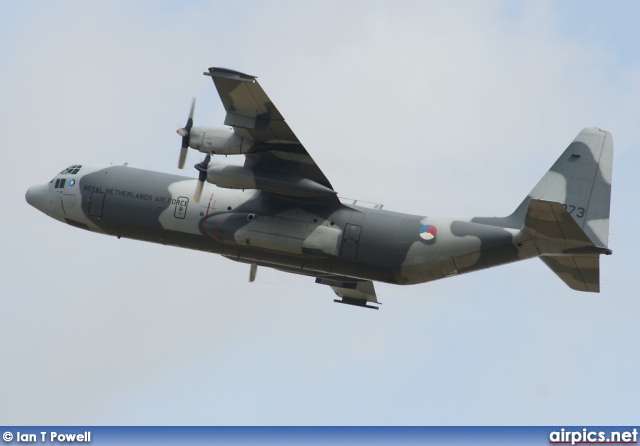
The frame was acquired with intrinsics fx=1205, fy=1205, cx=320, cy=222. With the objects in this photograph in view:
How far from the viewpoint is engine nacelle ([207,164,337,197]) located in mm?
34594

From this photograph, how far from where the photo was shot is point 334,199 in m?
35.4

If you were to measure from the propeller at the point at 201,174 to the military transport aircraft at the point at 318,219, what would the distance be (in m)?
0.04

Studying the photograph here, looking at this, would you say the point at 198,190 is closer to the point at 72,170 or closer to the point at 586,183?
the point at 72,170

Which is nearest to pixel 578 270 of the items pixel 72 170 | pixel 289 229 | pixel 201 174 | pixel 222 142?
pixel 289 229

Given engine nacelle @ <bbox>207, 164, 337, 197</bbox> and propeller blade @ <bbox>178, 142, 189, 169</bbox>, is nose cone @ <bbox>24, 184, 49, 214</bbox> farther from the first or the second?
engine nacelle @ <bbox>207, 164, 337, 197</bbox>

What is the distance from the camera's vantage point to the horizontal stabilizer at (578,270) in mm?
34719

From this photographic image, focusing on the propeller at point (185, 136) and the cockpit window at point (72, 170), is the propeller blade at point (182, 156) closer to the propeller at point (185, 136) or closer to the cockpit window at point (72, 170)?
the propeller at point (185, 136)

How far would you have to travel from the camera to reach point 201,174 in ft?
116

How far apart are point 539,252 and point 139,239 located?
12.4 m

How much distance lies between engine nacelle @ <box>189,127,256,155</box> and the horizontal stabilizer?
30.8ft

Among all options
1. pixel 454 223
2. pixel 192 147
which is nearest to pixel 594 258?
pixel 454 223

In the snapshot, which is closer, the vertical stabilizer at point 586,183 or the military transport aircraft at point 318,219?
the military transport aircraft at point 318,219

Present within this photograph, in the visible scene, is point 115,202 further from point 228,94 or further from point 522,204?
point 522,204

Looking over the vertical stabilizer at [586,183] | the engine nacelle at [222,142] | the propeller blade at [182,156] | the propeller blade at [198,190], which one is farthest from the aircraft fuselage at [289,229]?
the engine nacelle at [222,142]
